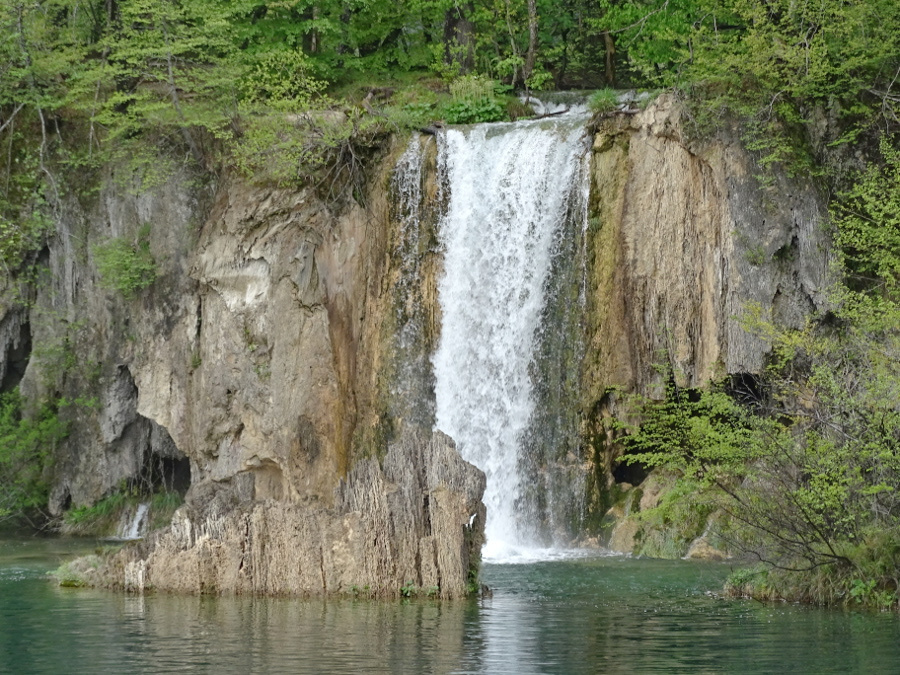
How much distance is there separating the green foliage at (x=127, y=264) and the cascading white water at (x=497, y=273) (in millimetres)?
7056

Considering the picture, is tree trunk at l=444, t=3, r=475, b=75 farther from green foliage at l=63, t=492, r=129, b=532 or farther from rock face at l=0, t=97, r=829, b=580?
green foliage at l=63, t=492, r=129, b=532

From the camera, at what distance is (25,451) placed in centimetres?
3253

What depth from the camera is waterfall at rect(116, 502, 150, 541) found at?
105ft

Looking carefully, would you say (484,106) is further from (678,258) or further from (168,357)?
(168,357)

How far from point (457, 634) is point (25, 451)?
1969 centimetres

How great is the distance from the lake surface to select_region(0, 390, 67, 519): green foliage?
11.9 m

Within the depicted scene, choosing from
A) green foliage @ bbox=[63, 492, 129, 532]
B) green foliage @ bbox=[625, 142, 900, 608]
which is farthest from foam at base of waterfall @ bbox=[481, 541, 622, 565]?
green foliage @ bbox=[63, 492, 129, 532]

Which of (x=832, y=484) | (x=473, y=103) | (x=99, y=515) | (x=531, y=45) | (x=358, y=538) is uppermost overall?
(x=531, y=45)

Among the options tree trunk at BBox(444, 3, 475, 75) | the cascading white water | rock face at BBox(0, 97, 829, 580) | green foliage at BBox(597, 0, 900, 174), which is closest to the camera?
green foliage at BBox(597, 0, 900, 174)

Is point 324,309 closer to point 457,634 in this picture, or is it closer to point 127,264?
point 127,264

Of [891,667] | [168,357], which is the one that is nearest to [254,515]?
[891,667]

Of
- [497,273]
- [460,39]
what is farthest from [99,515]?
[460,39]

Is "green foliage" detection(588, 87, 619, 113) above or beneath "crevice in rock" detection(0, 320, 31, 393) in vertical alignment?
above

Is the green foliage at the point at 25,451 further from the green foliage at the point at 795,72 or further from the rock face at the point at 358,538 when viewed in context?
the green foliage at the point at 795,72
